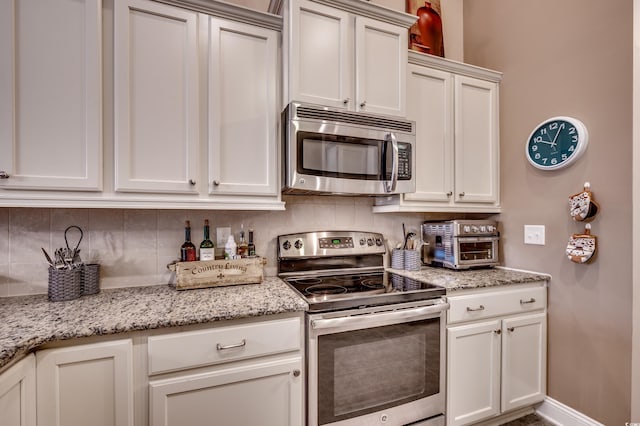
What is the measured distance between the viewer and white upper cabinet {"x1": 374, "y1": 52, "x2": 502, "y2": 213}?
2.00m

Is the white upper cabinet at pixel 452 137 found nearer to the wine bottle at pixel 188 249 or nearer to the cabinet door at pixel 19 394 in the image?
the wine bottle at pixel 188 249

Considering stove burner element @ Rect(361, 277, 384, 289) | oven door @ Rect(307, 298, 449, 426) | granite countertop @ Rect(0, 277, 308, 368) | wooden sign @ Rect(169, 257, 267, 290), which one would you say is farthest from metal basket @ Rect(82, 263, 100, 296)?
stove burner element @ Rect(361, 277, 384, 289)

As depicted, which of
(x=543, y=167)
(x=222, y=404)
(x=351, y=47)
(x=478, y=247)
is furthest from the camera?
(x=478, y=247)

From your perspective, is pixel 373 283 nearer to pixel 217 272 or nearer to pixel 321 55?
pixel 217 272

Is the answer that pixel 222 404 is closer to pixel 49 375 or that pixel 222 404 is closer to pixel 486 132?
pixel 49 375

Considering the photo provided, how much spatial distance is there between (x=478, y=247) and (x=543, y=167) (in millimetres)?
645

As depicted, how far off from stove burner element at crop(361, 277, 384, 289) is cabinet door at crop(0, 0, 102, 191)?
143cm

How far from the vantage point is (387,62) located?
5.83 ft

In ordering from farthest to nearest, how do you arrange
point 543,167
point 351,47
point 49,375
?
point 543,167 < point 351,47 < point 49,375

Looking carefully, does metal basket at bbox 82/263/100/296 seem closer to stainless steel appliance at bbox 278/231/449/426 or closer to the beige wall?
stainless steel appliance at bbox 278/231/449/426

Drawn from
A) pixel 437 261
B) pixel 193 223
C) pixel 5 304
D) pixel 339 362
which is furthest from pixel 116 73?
pixel 437 261

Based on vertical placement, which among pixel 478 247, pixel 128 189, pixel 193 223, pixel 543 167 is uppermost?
pixel 543 167

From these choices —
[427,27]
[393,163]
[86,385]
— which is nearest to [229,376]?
[86,385]

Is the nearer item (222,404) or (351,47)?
(222,404)
